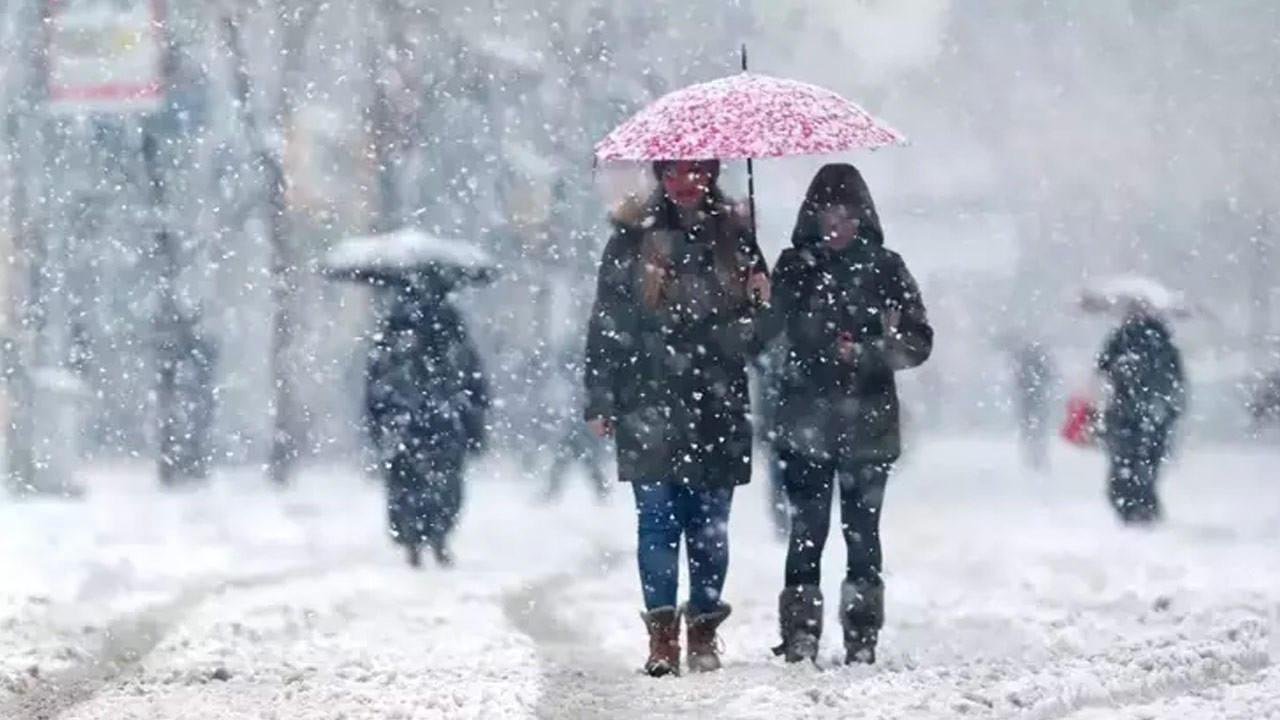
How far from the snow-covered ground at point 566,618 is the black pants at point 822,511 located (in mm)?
395

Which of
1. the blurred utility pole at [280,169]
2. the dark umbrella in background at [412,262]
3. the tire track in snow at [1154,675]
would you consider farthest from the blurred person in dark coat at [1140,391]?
the blurred utility pole at [280,169]

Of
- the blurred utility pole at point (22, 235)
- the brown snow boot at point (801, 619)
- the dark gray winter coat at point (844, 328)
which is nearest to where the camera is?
the dark gray winter coat at point (844, 328)

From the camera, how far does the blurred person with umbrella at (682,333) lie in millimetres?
7969

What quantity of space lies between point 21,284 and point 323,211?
23.7 ft

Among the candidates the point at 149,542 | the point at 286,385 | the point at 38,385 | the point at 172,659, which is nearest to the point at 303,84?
the point at 286,385

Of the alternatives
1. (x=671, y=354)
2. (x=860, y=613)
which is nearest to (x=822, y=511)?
(x=860, y=613)

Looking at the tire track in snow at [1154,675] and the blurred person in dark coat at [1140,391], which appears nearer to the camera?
the tire track in snow at [1154,675]

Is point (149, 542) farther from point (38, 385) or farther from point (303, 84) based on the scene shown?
point (303, 84)

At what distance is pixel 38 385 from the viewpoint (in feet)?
62.0

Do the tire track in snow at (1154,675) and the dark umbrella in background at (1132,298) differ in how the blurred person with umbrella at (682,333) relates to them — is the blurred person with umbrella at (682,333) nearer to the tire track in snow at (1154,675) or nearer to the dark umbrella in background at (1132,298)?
the tire track in snow at (1154,675)

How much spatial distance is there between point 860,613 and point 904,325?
1.02 metres

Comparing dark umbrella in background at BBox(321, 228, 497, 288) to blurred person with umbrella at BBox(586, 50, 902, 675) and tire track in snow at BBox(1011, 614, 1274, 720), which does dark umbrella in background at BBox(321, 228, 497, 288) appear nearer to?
blurred person with umbrella at BBox(586, 50, 902, 675)

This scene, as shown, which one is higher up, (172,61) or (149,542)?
(172,61)

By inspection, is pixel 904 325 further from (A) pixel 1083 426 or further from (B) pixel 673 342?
(A) pixel 1083 426
